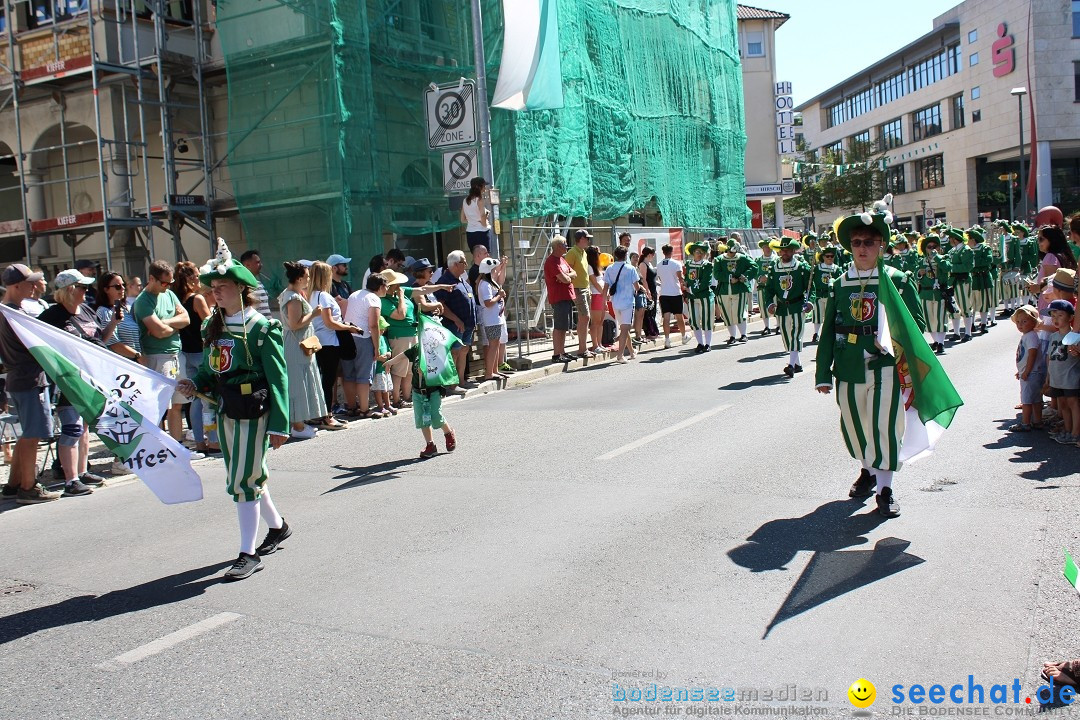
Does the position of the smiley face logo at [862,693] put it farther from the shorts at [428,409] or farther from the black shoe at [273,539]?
the shorts at [428,409]

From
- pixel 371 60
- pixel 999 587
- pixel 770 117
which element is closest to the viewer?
pixel 999 587

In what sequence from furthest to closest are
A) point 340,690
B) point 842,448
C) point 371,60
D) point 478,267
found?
point 371,60 → point 478,267 → point 842,448 → point 340,690

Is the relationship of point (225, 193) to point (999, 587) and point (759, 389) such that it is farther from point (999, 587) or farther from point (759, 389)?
point (999, 587)

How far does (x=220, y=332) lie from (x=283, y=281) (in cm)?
1146

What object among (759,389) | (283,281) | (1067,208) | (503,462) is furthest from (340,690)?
(1067,208)

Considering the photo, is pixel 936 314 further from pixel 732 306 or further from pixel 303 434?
pixel 303 434

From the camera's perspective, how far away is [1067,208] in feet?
196

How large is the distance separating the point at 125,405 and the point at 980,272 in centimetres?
1541

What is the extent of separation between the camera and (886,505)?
644 centimetres

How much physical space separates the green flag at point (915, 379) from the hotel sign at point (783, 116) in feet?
125

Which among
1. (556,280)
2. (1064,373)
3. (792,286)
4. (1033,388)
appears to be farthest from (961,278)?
(1064,373)

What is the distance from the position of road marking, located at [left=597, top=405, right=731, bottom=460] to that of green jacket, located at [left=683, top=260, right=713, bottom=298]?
675 cm

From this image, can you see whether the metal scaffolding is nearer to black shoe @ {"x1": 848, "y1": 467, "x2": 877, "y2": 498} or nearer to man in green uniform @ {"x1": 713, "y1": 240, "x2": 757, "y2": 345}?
man in green uniform @ {"x1": 713, "y1": 240, "x2": 757, "y2": 345}

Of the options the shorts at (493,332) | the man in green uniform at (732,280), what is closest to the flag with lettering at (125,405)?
the shorts at (493,332)
